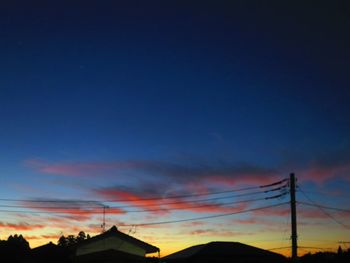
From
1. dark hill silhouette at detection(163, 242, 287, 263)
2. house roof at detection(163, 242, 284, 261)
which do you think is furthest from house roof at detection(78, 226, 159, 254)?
dark hill silhouette at detection(163, 242, 287, 263)

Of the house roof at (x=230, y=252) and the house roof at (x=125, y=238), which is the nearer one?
the house roof at (x=230, y=252)

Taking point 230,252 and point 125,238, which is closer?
point 230,252

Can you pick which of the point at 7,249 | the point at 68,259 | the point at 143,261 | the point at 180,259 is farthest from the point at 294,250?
the point at 7,249

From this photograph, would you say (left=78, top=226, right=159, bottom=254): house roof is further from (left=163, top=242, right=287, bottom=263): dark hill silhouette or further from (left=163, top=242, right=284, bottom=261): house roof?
(left=163, top=242, right=287, bottom=263): dark hill silhouette

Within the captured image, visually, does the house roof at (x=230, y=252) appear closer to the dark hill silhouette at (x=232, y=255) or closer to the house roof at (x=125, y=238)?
the dark hill silhouette at (x=232, y=255)

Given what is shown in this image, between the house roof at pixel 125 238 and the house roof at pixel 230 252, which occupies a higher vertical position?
the house roof at pixel 125 238

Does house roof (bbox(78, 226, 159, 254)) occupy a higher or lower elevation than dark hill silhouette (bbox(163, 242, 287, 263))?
higher

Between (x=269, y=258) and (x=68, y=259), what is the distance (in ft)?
62.9

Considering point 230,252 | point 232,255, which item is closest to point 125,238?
point 230,252

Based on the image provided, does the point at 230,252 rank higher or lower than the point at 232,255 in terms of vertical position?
higher

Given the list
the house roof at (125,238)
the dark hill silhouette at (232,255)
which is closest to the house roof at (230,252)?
the dark hill silhouette at (232,255)

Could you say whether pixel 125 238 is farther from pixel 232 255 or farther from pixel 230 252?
pixel 232 255

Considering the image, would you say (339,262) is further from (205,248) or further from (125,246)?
(125,246)

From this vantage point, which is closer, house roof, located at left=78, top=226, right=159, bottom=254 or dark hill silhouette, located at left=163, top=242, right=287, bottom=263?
dark hill silhouette, located at left=163, top=242, right=287, bottom=263
